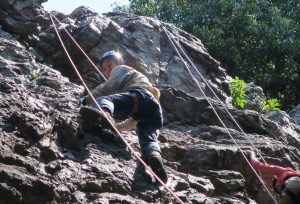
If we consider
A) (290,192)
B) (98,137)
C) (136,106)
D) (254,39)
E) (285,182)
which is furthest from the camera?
(254,39)

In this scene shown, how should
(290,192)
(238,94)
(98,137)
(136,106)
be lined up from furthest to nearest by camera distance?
(238,94) → (136,106) → (98,137) → (290,192)

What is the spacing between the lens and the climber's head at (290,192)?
174 inches

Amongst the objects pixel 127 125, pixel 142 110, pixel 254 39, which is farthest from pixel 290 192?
pixel 254 39

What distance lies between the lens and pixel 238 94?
10922 mm

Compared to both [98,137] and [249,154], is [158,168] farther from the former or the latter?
[249,154]

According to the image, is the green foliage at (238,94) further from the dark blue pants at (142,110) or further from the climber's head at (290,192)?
the climber's head at (290,192)

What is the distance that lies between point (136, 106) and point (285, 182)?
2036 millimetres

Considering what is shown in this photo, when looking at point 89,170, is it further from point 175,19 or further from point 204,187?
point 175,19

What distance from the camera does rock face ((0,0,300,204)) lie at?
4.52 meters

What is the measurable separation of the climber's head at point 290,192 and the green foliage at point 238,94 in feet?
20.1

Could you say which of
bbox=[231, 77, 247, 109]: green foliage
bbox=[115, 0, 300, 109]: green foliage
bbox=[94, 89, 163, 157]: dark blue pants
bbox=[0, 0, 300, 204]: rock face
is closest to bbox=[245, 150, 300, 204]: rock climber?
bbox=[0, 0, 300, 204]: rock face

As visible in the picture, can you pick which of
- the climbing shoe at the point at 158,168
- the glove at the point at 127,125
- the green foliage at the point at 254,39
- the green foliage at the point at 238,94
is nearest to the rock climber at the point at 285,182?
the climbing shoe at the point at 158,168

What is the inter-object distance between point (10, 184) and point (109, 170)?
122 cm

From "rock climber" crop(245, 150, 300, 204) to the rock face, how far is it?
0.30 metres
